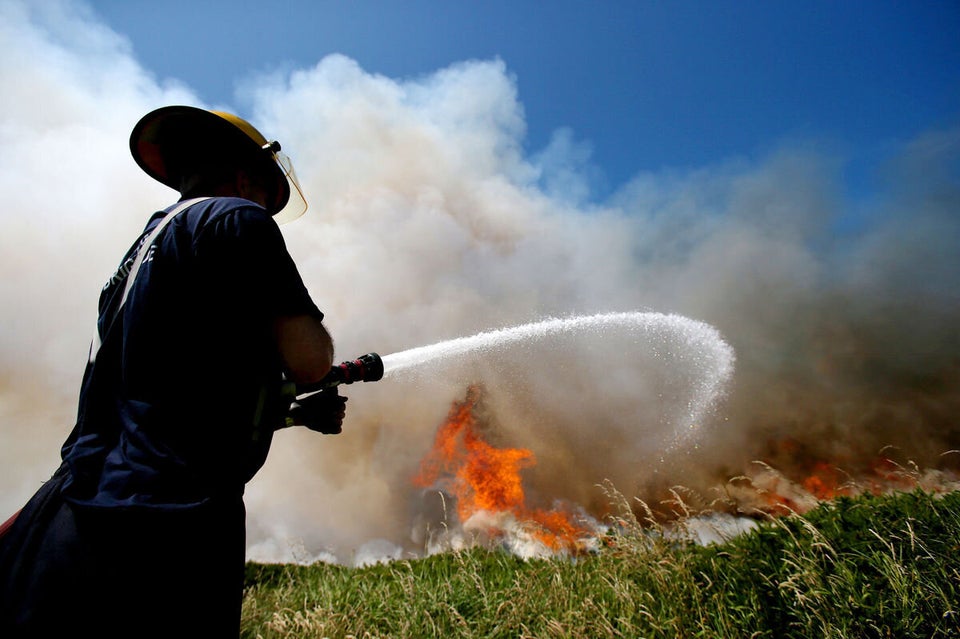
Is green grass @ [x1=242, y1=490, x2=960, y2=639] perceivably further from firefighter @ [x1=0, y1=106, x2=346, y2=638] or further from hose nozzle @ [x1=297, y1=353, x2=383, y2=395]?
firefighter @ [x1=0, y1=106, x2=346, y2=638]

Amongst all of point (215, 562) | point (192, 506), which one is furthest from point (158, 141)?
point (215, 562)

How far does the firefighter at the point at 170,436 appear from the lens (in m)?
1.34

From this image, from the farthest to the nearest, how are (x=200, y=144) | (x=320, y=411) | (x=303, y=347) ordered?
(x=320, y=411) → (x=200, y=144) → (x=303, y=347)

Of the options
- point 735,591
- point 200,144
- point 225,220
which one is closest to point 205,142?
point 200,144

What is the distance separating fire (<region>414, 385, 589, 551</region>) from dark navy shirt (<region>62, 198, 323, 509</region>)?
1851cm

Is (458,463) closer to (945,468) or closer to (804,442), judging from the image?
(804,442)

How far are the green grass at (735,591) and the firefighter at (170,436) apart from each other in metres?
3.17

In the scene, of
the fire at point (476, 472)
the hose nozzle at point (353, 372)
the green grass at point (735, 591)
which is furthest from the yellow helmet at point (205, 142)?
the fire at point (476, 472)

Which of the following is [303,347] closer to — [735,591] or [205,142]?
[205,142]

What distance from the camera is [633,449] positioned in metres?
22.9

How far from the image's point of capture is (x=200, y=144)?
85.0 inches

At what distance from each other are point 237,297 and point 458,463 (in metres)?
22.6

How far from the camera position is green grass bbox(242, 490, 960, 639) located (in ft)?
9.89

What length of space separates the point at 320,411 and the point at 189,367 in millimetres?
836
